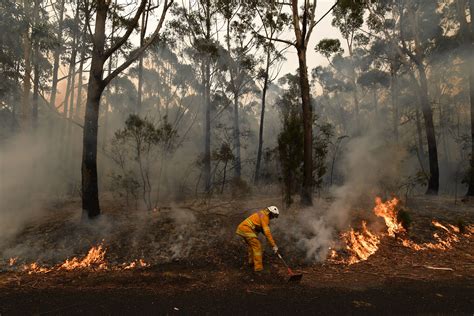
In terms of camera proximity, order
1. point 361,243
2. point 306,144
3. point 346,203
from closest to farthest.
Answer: point 361,243
point 346,203
point 306,144

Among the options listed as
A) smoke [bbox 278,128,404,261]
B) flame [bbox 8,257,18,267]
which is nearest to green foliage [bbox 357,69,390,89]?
smoke [bbox 278,128,404,261]

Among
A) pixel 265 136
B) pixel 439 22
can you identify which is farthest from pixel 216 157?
pixel 265 136

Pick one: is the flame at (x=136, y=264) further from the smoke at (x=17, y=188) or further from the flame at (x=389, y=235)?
the flame at (x=389, y=235)

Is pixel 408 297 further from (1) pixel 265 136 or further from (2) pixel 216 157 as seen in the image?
(1) pixel 265 136

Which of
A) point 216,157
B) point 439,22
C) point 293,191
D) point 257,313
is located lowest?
point 257,313

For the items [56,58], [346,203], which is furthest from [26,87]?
[346,203]

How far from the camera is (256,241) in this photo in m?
6.99

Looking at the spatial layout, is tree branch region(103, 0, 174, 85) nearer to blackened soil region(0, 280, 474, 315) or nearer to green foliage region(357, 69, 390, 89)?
blackened soil region(0, 280, 474, 315)

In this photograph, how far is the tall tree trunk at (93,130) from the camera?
9.19m

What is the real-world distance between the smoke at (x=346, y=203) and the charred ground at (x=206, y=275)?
460mm

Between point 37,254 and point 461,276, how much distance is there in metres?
9.03

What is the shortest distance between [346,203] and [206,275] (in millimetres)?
5434

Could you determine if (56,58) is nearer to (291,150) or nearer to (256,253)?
(291,150)

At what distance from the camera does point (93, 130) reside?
9398 mm
